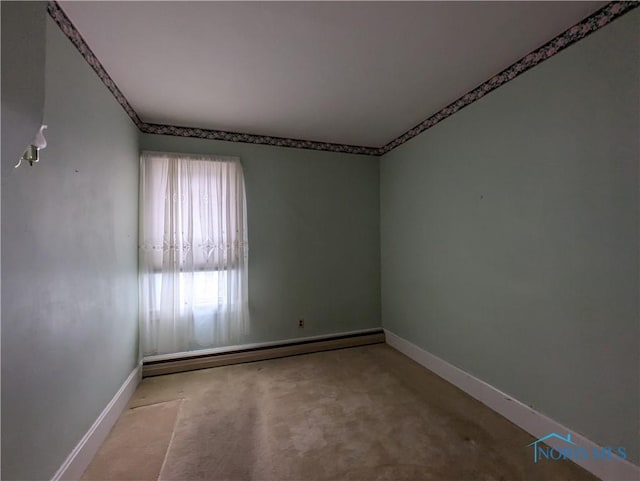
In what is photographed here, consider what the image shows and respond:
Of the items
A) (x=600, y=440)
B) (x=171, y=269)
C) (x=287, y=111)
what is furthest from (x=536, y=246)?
(x=171, y=269)

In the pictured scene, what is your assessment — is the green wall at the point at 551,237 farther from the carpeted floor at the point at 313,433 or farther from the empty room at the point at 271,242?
the carpeted floor at the point at 313,433

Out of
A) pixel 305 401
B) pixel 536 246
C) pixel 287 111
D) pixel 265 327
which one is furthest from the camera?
pixel 265 327

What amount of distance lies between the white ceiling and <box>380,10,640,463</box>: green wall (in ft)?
1.11

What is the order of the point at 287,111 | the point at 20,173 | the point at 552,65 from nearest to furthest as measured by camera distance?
the point at 20,173 < the point at 552,65 < the point at 287,111

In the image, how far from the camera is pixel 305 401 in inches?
80.2

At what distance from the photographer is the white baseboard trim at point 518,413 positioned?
1.29 meters

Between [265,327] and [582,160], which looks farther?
[265,327]

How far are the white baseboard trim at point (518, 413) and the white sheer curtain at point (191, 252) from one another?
6.39 ft

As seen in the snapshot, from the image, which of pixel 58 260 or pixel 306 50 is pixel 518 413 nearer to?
pixel 306 50

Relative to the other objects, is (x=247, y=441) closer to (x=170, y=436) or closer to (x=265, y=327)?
(x=170, y=436)

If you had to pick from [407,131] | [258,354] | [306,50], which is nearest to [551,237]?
[407,131]

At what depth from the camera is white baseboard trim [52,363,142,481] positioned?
1.29 metres

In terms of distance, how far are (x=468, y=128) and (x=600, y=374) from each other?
5.94ft

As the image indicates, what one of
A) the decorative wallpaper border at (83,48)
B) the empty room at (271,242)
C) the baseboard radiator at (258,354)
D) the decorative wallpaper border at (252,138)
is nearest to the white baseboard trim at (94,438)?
the empty room at (271,242)
